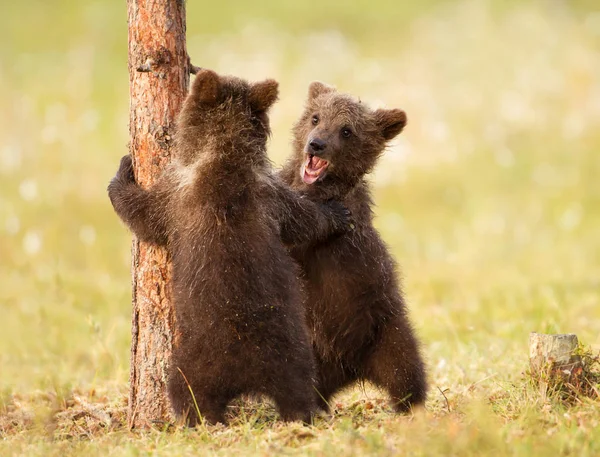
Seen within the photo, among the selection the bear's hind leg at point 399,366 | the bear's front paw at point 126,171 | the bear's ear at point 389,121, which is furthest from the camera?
the bear's ear at point 389,121

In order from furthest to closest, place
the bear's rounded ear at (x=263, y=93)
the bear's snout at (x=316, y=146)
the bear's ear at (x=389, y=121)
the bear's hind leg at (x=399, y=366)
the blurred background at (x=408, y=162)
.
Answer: the blurred background at (x=408, y=162), the bear's ear at (x=389, y=121), the bear's snout at (x=316, y=146), the bear's hind leg at (x=399, y=366), the bear's rounded ear at (x=263, y=93)

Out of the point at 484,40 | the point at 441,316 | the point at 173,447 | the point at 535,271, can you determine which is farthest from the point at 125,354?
the point at 484,40

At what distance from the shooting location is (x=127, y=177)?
234 inches

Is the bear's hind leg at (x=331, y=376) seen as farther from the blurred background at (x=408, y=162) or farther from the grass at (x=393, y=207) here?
the blurred background at (x=408, y=162)

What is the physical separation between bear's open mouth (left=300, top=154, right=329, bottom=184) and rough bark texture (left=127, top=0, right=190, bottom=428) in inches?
46.4

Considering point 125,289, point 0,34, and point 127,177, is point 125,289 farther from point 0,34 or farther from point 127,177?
point 0,34

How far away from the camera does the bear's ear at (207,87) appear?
5547 millimetres

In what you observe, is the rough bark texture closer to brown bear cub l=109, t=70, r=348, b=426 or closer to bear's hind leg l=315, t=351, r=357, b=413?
brown bear cub l=109, t=70, r=348, b=426

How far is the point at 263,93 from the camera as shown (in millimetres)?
5785

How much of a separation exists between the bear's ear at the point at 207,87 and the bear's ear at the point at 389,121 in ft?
6.02

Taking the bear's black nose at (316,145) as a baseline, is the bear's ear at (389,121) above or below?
above

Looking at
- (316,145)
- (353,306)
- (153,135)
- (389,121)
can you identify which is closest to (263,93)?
(153,135)

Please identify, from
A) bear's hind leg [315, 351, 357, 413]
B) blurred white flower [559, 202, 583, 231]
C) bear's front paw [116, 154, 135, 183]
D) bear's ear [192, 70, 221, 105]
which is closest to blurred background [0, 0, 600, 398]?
blurred white flower [559, 202, 583, 231]

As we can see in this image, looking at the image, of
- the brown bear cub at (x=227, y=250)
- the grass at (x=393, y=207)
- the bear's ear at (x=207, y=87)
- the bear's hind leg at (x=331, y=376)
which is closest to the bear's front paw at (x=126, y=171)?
the brown bear cub at (x=227, y=250)
